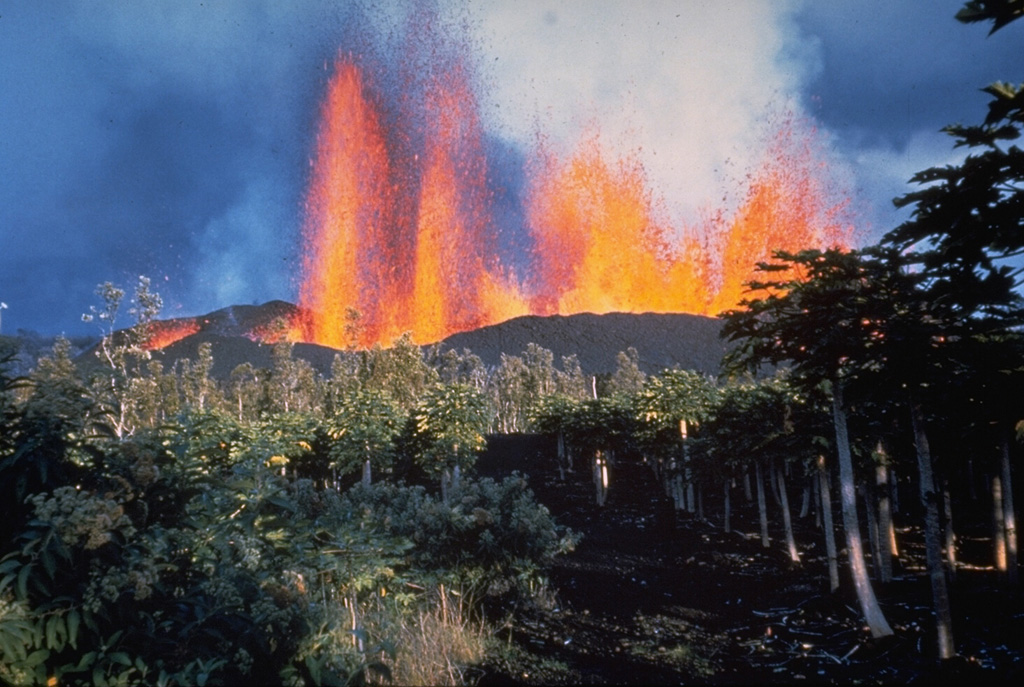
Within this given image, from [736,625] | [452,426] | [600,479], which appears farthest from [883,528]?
[600,479]

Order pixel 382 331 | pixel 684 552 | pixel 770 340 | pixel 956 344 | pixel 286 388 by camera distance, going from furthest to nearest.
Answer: pixel 382 331
pixel 286 388
pixel 684 552
pixel 770 340
pixel 956 344

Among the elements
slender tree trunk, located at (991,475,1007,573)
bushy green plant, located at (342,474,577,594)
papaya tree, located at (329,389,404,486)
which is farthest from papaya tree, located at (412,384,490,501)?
slender tree trunk, located at (991,475,1007,573)

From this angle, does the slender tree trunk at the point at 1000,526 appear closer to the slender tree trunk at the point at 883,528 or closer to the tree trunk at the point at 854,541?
the slender tree trunk at the point at 883,528

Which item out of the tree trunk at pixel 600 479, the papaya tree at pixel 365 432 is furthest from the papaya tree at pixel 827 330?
the papaya tree at pixel 365 432

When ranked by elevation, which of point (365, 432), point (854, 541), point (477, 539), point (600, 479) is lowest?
point (600, 479)

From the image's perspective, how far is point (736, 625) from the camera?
12.7m

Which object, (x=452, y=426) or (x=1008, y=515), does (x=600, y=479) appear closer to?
(x=452, y=426)

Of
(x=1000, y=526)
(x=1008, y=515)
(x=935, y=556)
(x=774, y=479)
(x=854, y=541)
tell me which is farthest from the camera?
(x=774, y=479)

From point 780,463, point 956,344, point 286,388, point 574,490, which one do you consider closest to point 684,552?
point 780,463

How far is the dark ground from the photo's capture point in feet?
30.7

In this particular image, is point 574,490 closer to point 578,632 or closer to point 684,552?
point 684,552

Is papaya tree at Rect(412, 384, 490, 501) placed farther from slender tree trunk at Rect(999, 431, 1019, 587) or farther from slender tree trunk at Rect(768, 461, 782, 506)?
slender tree trunk at Rect(999, 431, 1019, 587)

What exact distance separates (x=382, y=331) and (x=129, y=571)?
595ft

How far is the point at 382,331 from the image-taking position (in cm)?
18112
